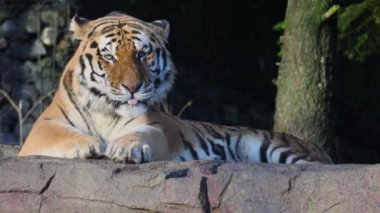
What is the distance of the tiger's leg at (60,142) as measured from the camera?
5.61m

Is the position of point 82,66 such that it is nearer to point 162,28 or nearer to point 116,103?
point 116,103

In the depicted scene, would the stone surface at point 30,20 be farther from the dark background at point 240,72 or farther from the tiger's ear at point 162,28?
the tiger's ear at point 162,28

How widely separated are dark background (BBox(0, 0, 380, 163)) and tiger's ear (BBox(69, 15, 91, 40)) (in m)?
4.82

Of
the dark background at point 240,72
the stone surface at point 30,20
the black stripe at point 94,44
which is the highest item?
the black stripe at point 94,44

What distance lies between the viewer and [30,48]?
A: 10.6 metres

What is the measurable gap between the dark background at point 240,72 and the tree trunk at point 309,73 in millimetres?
3085

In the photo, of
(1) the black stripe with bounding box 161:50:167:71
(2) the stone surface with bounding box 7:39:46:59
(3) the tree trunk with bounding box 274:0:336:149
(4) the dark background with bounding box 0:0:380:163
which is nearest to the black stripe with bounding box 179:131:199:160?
(1) the black stripe with bounding box 161:50:167:71

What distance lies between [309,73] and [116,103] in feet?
7.86

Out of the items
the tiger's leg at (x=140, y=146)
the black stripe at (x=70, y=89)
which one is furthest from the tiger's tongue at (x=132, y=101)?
the black stripe at (x=70, y=89)

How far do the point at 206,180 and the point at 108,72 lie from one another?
1.16 meters

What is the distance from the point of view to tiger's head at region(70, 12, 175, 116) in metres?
5.90

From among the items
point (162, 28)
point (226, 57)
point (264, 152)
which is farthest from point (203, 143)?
point (226, 57)

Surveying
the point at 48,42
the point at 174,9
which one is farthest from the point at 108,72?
the point at 174,9

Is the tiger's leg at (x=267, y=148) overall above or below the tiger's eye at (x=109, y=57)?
below
